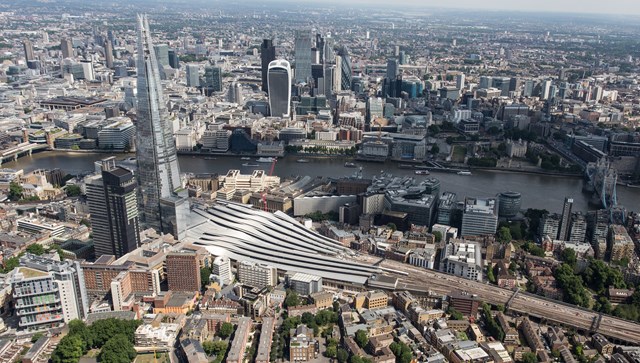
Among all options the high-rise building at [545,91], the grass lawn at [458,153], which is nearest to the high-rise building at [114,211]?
the grass lawn at [458,153]

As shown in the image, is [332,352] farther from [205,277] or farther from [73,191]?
[73,191]

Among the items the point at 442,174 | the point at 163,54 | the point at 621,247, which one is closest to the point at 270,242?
the point at 621,247

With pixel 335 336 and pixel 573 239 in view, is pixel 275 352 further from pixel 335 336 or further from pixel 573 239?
pixel 573 239

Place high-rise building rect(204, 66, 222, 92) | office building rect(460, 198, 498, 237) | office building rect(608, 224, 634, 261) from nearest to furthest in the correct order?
office building rect(608, 224, 634, 261), office building rect(460, 198, 498, 237), high-rise building rect(204, 66, 222, 92)

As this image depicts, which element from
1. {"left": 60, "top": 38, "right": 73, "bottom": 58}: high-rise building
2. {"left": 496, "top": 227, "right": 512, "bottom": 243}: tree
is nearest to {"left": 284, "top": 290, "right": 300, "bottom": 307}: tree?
{"left": 496, "top": 227, "right": 512, "bottom": 243}: tree

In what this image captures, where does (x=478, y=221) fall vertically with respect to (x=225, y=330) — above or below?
above

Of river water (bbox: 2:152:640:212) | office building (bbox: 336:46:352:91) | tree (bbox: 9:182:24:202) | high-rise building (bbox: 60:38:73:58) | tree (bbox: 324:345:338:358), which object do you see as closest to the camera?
tree (bbox: 324:345:338:358)

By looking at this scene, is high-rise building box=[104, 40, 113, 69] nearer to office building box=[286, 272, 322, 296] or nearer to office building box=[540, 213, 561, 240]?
office building box=[286, 272, 322, 296]

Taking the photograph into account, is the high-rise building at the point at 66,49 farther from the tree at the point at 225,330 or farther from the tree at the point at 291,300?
the tree at the point at 225,330

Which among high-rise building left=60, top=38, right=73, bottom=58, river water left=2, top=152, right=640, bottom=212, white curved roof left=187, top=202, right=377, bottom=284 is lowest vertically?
river water left=2, top=152, right=640, bottom=212
